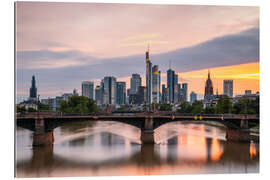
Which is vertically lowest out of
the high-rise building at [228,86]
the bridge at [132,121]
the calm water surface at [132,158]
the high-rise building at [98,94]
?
the calm water surface at [132,158]

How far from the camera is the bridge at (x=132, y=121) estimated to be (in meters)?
20.0

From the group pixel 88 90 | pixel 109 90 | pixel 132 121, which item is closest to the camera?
pixel 132 121

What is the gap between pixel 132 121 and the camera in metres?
21.1

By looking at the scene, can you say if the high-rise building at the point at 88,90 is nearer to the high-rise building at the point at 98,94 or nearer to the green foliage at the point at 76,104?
the high-rise building at the point at 98,94

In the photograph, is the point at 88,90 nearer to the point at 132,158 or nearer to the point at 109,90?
the point at 109,90

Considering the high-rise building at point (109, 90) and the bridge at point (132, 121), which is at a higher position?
the high-rise building at point (109, 90)

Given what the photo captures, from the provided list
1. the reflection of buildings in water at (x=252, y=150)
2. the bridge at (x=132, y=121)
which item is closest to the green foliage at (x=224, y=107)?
the bridge at (x=132, y=121)

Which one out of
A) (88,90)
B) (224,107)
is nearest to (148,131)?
(224,107)

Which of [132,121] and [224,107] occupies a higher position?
[224,107]

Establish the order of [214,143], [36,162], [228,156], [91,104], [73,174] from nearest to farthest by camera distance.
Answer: [73,174]
[36,162]
[228,156]
[214,143]
[91,104]

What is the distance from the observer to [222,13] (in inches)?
575
